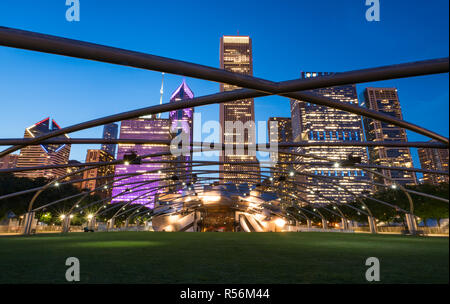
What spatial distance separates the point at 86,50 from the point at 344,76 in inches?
205

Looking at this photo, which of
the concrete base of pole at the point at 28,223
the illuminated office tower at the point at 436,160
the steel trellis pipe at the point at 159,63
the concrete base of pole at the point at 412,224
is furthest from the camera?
the concrete base of pole at the point at 28,223

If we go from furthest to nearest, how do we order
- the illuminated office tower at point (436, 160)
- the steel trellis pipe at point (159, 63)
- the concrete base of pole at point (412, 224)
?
the concrete base of pole at point (412, 224) < the steel trellis pipe at point (159, 63) < the illuminated office tower at point (436, 160)

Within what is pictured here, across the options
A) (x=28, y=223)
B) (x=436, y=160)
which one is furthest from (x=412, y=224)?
(x=28, y=223)

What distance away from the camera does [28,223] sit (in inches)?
1312

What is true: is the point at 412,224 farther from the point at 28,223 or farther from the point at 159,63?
the point at 28,223

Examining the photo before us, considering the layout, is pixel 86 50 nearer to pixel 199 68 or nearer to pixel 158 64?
pixel 158 64

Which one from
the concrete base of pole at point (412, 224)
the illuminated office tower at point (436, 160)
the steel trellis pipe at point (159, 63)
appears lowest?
the concrete base of pole at point (412, 224)

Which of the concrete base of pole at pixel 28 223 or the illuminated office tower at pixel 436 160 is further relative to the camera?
the concrete base of pole at pixel 28 223

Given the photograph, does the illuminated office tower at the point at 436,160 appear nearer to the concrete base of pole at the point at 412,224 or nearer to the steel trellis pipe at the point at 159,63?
the steel trellis pipe at the point at 159,63

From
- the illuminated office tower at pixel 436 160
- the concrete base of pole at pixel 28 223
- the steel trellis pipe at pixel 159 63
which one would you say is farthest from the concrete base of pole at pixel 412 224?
the concrete base of pole at pixel 28 223

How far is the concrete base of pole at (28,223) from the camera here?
33031mm

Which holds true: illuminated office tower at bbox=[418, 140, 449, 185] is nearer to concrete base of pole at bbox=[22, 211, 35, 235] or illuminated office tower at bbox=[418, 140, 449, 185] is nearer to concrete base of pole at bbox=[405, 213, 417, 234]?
concrete base of pole at bbox=[405, 213, 417, 234]
